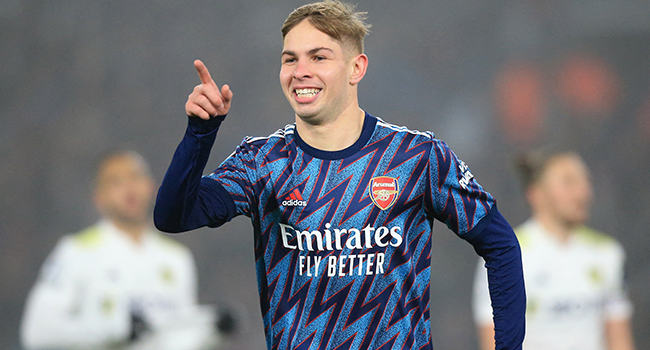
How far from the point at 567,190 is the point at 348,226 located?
11.0ft

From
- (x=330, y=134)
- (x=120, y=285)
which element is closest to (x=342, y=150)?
(x=330, y=134)

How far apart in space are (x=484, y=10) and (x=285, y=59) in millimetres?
3476

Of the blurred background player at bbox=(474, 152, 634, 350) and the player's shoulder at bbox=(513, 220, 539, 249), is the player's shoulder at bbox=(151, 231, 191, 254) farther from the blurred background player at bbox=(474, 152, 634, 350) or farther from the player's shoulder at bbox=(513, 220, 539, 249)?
the player's shoulder at bbox=(513, 220, 539, 249)

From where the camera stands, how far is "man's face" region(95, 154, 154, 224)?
457cm

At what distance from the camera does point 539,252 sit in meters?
4.52

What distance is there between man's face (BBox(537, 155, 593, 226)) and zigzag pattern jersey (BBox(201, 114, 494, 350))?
9.49 ft

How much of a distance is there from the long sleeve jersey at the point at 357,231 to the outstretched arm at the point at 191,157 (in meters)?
0.13

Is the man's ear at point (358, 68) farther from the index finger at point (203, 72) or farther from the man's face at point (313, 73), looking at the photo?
the index finger at point (203, 72)

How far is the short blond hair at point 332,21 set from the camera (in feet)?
6.42

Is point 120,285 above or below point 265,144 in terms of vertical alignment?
below

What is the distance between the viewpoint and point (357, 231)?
1905 millimetres

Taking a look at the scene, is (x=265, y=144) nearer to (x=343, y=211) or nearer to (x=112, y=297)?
(x=343, y=211)

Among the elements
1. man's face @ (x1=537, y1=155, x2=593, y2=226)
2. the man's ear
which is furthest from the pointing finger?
man's face @ (x1=537, y1=155, x2=593, y2=226)

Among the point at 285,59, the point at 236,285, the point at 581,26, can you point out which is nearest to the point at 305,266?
the point at 285,59
